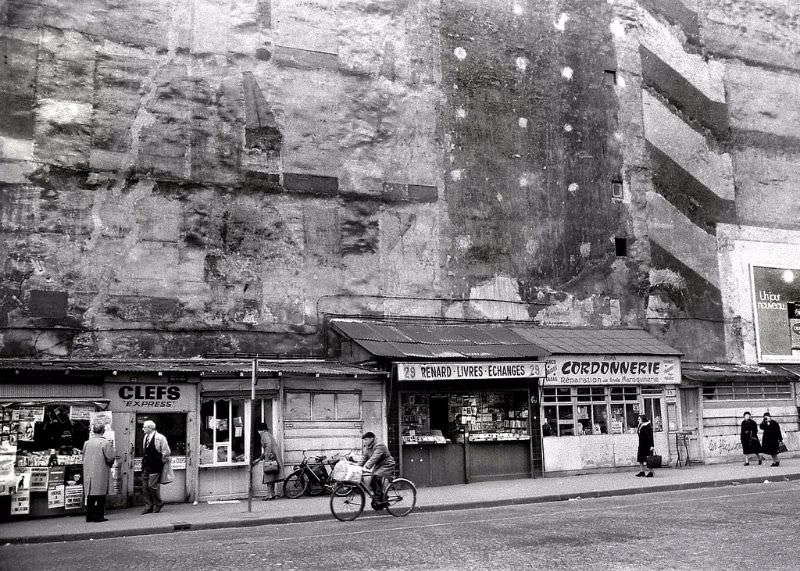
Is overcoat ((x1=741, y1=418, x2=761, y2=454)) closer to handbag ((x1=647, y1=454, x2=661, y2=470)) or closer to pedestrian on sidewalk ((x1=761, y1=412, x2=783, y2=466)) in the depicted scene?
pedestrian on sidewalk ((x1=761, y1=412, x2=783, y2=466))

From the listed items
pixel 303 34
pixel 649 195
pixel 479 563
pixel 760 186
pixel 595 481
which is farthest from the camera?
pixel 760 186

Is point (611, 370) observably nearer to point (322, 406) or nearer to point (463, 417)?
point (463, 417)

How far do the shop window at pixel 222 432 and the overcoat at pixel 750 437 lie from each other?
Result: 13637mm

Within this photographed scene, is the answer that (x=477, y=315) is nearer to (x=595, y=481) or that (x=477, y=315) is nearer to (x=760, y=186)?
(x=595, y=481)

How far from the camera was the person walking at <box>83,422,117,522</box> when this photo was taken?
47.3 ft

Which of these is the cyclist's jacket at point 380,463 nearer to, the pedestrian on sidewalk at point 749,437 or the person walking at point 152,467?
the person walking at point 152,467

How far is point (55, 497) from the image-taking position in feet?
51.4

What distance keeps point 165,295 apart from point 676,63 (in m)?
18.5

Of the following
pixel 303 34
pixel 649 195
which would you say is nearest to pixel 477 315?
pixel 649 195

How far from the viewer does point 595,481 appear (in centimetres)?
1952

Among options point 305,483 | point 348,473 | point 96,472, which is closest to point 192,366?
point 305,483

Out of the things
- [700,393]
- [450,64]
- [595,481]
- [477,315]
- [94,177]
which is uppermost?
[450,64]

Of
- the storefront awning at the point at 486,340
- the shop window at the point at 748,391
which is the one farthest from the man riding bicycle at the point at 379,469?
the shop window at the point at 748,391

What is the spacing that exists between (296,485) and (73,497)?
183 inches
